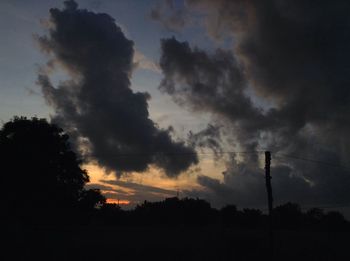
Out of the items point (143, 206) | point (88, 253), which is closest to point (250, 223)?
point (143, 206)

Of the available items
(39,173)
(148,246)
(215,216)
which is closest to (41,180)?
(39,173)

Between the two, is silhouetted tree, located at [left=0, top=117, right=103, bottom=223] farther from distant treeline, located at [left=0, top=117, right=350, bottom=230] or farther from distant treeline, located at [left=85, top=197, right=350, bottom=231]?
distant treeline, located at [left=85, top=197, right=350, bottom=231]

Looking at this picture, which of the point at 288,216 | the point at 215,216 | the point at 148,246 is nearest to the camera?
the point at 148,246

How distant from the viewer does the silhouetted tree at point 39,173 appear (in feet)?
124

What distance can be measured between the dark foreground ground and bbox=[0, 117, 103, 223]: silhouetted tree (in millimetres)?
2481

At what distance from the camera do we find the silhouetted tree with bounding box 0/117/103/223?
3791 centimetres

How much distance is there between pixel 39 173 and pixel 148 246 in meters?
13.0

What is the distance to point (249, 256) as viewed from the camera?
34031 millimetres

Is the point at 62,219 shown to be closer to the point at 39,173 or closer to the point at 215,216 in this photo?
the point at 39,173

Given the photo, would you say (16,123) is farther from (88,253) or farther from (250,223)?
(250,223)

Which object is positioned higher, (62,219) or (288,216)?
(288,216)

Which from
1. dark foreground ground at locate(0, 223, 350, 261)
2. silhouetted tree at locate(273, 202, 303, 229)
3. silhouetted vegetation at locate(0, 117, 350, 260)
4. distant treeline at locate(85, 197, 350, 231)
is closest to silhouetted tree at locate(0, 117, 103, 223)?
silhouetted vegetation at locate(0, 117, 350, 260)

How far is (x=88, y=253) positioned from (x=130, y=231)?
12.2 meters

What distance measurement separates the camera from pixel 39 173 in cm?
3844
